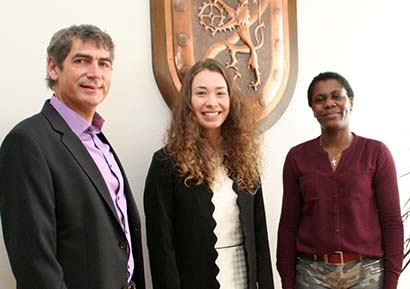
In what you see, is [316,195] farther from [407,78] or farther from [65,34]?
[407,78]

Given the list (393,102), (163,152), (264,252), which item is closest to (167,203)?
(163,152)

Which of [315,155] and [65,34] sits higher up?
[65,34]

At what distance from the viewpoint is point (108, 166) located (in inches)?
54.3

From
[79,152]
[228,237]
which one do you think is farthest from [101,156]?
[228,237]

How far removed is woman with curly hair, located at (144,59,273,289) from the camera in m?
1.55

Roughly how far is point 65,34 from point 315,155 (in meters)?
1.02

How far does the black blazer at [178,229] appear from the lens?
60.4 inches

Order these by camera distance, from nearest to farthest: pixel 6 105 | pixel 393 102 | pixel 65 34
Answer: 1. pixel 65 34
2. pixel 6 105
3. pixel 393 102

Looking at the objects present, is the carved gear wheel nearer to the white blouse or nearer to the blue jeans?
the white blouse

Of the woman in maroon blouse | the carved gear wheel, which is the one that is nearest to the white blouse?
the woman in maroon blouse

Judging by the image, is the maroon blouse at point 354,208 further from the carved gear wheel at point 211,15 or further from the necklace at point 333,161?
the carved gear wheel at point 211,15

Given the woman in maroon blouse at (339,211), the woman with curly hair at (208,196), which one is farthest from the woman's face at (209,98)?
the woman in maroon blouse at (339,211)

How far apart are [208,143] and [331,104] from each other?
1.63 ft

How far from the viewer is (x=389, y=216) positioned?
1690 millimetres
